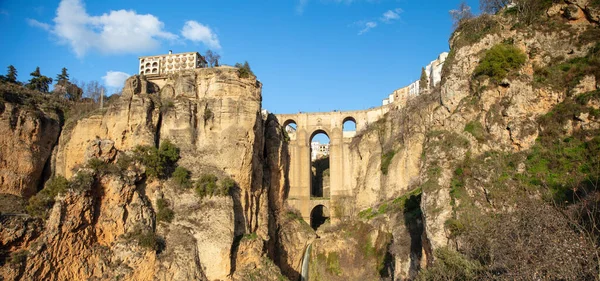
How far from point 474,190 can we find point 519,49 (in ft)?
21.1

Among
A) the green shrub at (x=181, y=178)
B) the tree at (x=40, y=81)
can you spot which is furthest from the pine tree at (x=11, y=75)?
the green shrub at (x=181, y=178)

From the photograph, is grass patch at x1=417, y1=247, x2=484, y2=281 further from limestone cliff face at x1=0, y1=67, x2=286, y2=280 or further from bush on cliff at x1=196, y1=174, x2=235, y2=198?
bush on cliff at x1=196, y1=174, x2=235, y2=198

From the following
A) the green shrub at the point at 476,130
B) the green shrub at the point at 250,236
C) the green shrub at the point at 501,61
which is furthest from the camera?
the green shrub at the point at 250,236

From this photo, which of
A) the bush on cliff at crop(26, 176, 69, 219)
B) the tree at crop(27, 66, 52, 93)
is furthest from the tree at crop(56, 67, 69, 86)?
the bush on cliff at crop(26, 176, 69, 219)

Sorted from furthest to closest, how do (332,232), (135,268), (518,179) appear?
(332,232), (135,268), (518,179)

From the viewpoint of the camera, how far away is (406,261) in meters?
27.5

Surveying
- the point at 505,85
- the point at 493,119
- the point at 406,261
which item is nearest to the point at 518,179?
the point at 493,119

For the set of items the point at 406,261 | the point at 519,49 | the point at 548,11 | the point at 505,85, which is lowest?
the point at 406,261

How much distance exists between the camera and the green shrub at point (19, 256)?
22.4m

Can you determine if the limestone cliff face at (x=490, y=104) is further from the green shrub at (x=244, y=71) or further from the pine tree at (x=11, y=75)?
the pine tree at (x=11, y=75)

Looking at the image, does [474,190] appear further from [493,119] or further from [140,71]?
[140,71]

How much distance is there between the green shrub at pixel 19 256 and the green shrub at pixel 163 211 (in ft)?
23.6

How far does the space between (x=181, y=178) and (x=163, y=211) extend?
2334mm

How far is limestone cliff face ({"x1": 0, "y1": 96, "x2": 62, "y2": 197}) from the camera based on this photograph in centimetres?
2905
